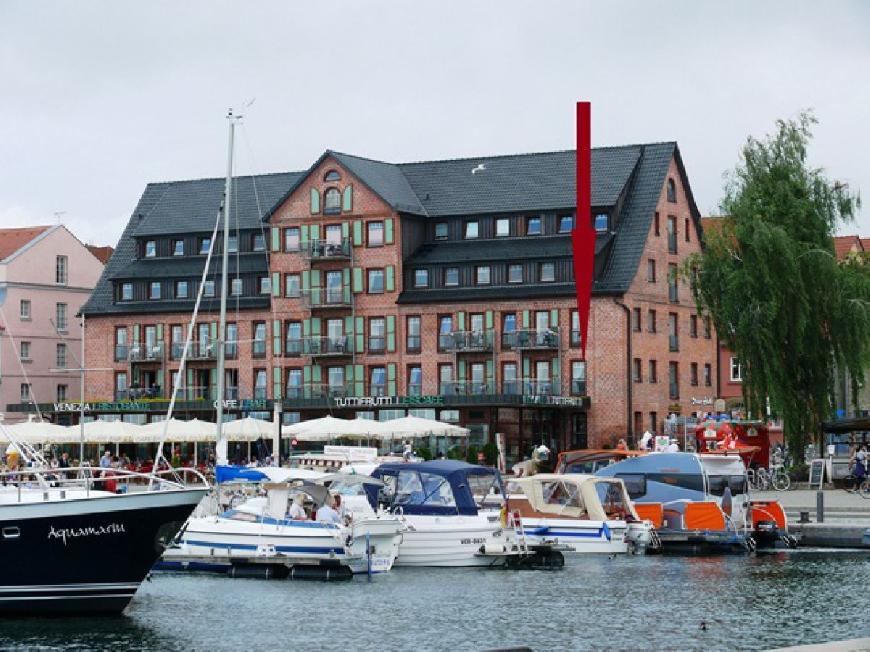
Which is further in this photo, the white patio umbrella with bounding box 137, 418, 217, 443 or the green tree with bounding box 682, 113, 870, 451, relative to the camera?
the white patio umbrella with bounding box 137, 418, 217, 443

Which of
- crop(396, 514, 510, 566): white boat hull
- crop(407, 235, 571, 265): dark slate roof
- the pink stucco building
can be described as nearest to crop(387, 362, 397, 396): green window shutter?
crop(407, 235, 571, 265): dark slate roof

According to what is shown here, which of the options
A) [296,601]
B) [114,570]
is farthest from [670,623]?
[114,570]

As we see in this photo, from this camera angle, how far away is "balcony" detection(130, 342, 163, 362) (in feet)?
328

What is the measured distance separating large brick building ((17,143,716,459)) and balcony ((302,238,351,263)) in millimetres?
119

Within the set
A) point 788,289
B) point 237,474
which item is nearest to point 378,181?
point 788,289

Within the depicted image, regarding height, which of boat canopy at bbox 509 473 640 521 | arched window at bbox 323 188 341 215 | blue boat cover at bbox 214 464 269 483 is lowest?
boat canopy at bbox 509 473 640 521

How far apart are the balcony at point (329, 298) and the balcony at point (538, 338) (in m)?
10.1

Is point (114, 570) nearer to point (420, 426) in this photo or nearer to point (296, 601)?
point (296, 601)

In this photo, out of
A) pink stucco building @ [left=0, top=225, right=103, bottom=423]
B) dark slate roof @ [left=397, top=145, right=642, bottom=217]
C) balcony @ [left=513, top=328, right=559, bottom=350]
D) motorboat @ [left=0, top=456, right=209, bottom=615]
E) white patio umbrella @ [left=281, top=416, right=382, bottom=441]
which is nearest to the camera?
motorboat @ [left=0, top=456, right=209, bottom=615]

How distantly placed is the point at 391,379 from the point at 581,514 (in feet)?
141

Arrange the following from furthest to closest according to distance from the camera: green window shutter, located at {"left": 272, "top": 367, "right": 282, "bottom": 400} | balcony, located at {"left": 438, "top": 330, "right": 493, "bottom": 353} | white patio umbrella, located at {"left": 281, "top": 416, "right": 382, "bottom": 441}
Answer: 1. green window shutter, located at {"left": 272, "top": 367, "right": 282, "bottom": 400}
2. balcony, located at {"left": 438, "top": 330, "right": 493, "bottom": 353}
3. white patio umbrella, located at {"left": 281, "top": 416, "right": 382, "bottom": 441}

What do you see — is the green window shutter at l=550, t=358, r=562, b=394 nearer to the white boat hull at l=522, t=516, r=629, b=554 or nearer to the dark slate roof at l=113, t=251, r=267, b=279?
the dark slate roof at l=113, t=251, r=267, b=279

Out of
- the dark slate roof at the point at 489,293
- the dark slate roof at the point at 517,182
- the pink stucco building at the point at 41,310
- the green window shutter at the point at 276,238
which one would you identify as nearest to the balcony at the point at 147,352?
the pink stucco building at the point at 41,310

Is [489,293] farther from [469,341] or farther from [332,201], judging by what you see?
[332,201]
